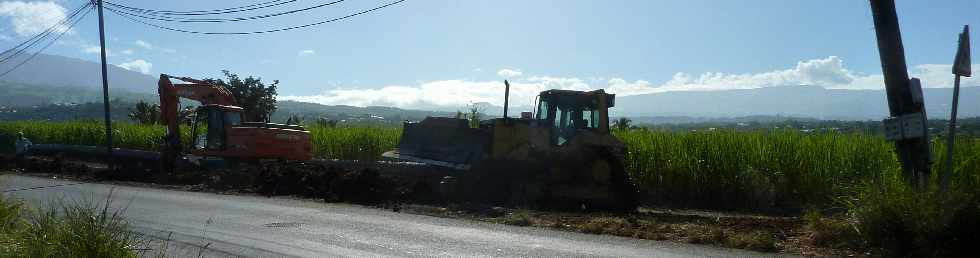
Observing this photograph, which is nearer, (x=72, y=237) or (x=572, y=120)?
(x=72, y=237)

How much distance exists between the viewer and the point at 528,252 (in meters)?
9.76

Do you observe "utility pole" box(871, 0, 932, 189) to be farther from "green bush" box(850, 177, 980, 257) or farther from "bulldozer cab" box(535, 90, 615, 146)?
"bulldozer cab" box(535, 90, 615, 146)

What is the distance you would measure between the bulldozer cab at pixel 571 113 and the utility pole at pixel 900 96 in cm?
611

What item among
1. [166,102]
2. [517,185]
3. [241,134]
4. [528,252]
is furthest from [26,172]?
[528,252]

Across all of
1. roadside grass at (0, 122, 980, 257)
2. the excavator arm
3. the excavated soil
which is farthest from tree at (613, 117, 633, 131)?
the excavator arm

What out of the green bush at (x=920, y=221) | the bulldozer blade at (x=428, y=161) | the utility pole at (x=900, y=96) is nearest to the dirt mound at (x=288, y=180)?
the bulldozer blade at (x=428, y=161)

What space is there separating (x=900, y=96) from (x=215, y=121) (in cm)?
1862

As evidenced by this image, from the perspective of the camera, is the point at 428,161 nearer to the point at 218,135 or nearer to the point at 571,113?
the point at 571,113

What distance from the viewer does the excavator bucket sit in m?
17.1

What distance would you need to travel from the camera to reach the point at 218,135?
23.3 meters

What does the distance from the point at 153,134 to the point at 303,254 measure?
29839 millimetres

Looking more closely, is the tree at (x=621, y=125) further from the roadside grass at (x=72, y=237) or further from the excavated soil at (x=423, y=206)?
the roadside grass at (x=72, y=237)

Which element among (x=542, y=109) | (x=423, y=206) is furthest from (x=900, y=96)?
(x=423, y=206)

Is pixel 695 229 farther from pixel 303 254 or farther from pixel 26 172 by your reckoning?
pixel 26 172
